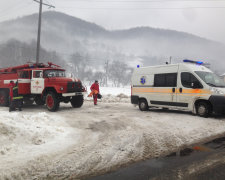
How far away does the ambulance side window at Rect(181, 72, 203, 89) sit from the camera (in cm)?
846

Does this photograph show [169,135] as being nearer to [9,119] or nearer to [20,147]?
[20,147]

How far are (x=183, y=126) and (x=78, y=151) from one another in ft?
12.7

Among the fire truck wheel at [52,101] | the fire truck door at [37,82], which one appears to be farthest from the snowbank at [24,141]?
the fire truck door at [37,82]

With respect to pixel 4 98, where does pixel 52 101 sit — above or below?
above

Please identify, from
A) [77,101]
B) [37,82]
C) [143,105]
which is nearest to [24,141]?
[143,105]

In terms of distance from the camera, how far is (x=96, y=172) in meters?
3.24

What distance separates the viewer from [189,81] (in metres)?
8.73

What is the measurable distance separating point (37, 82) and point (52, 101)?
5.59 feet

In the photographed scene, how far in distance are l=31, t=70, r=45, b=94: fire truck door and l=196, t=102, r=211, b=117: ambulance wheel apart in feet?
26.2

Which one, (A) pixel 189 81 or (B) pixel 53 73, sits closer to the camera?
(A) pixel 189 81

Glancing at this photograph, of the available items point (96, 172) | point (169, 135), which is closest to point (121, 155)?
point (96, 172)

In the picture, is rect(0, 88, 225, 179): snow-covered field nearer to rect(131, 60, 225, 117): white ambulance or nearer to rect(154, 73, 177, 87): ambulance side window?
rect(131, 60, 225, 117): white ambulance

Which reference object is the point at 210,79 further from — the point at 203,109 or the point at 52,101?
the point at 52,101

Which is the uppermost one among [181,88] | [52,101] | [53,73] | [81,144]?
[53,73]
